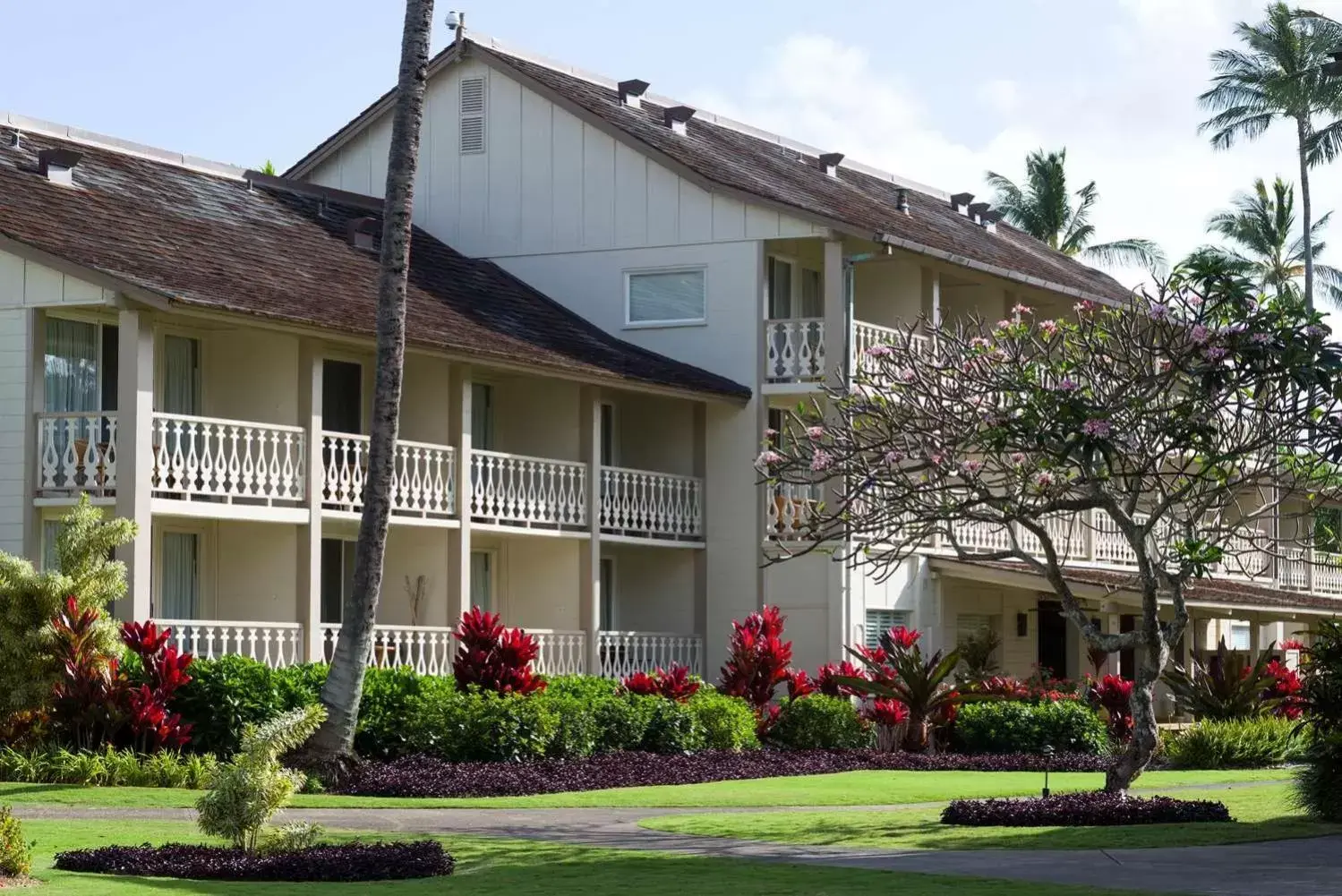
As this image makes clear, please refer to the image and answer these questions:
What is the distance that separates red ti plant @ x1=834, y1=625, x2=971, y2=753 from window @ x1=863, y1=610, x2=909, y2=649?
12.5 feet

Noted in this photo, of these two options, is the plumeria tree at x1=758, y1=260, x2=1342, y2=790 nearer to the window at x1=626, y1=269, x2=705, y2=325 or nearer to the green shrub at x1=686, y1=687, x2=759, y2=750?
the green shrub at x1=686, y1=687, x2=759, y2=750

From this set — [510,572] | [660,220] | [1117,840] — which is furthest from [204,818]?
[660,220]

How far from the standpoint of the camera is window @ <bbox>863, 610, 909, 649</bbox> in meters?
33.8

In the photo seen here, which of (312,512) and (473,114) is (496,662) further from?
(473,114)

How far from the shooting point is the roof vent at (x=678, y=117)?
124ft

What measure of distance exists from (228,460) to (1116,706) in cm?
1273

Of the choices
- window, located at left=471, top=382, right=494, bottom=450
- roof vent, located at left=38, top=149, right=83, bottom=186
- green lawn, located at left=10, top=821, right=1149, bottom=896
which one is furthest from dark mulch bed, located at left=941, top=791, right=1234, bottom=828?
window, located at left=471, top=382, right=494, bottom=450

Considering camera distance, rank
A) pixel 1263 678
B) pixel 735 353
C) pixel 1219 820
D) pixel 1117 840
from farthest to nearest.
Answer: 1. pixel 735 353
2. pixel 1263 678
3. pixel 1219 820
4. pixel 1117 840

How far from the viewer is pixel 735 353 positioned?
111ft

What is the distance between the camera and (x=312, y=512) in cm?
2680

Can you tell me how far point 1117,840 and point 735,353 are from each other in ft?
57.5

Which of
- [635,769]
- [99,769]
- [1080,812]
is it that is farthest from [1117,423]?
[99,769]

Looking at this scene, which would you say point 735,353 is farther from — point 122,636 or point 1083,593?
point 122,636

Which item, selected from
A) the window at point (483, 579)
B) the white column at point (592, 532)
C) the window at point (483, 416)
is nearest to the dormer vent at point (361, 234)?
the window at point (483, 416)
